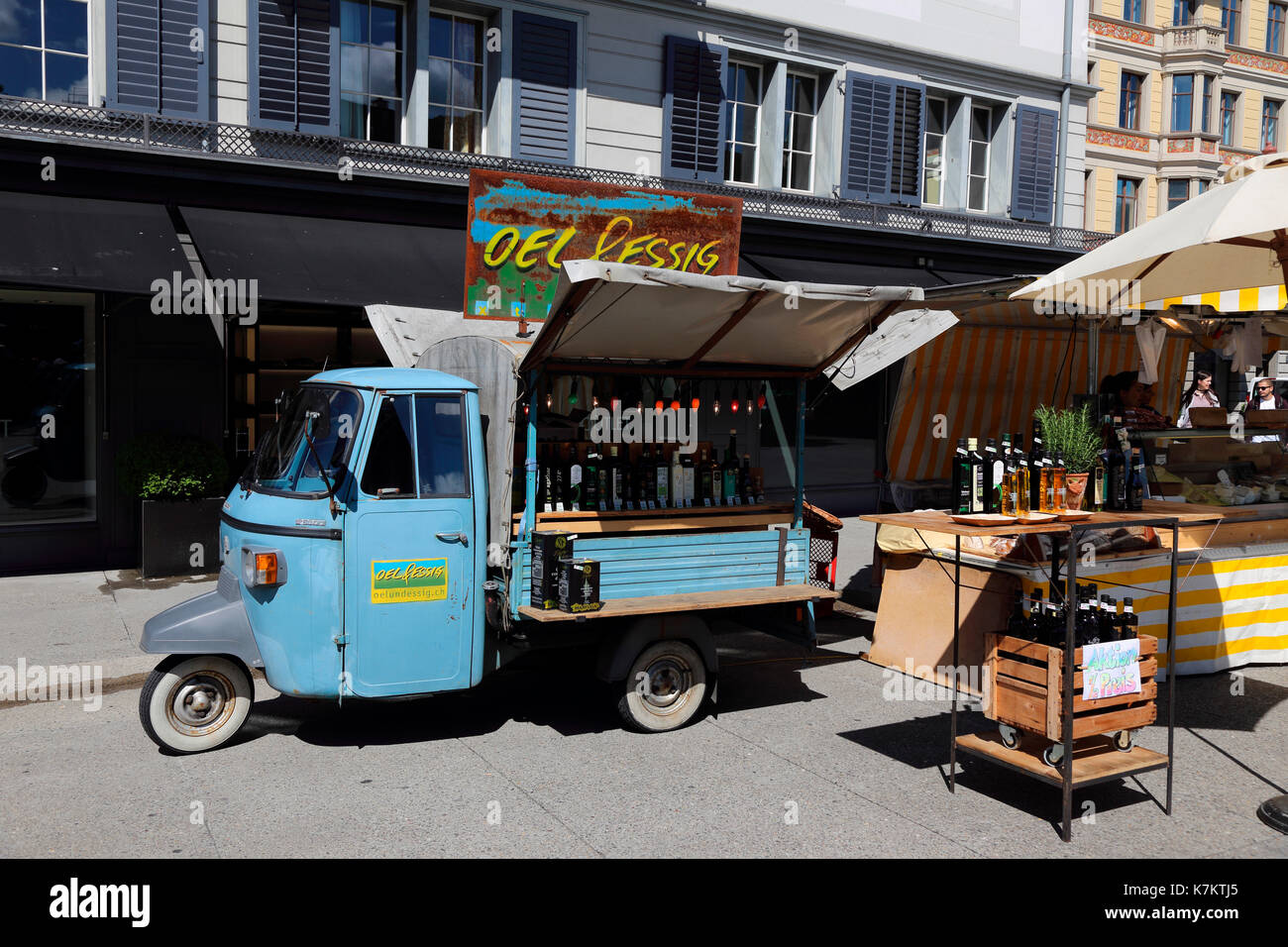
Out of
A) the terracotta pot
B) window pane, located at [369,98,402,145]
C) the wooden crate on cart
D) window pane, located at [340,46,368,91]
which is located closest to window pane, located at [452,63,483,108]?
window pane, located at [369,98,402,145]

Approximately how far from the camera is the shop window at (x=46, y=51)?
11.5 meters

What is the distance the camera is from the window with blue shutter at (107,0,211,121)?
37.8 feet

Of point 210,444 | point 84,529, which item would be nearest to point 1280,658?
point 210,444

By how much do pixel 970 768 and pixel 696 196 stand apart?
18.1ft

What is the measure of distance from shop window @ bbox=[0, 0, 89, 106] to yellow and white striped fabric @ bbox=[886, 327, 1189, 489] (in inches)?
374

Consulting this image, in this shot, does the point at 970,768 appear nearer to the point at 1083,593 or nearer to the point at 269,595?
the point at 1083,593

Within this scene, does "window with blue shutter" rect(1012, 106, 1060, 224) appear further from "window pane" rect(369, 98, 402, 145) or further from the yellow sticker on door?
the yellow sticker on door

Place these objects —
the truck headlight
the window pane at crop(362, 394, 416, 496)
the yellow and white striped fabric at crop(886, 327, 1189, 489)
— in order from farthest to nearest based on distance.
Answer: the yellow and white striped fabric at crop(886, 327, 1189, 489) < the window pane at crop(362, 394, 416, 496) < the truck headlight

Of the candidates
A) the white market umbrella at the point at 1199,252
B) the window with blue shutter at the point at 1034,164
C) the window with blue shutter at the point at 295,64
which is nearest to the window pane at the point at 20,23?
the window with blue shutter at the point at 295,64

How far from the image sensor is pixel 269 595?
618 centimetres

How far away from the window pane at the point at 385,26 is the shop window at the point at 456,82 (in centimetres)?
40

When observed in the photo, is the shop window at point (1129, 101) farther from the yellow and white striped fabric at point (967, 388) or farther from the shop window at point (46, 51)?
the shop window at point (46, 51)

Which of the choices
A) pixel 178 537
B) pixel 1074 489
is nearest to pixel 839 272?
pixel 178 537

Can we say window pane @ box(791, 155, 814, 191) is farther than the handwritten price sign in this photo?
Yes
